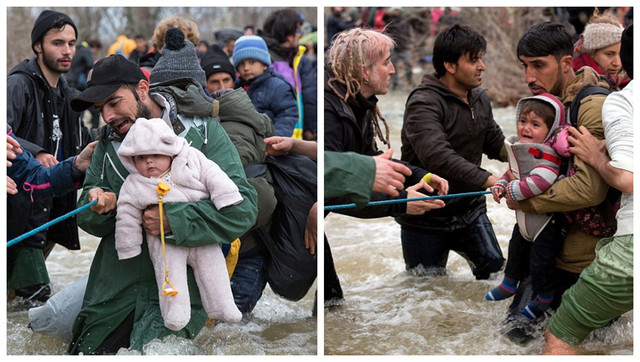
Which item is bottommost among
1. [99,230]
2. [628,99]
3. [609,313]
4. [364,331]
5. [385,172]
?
[364,331]

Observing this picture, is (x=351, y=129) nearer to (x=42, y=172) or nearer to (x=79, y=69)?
(x=42, y=172)

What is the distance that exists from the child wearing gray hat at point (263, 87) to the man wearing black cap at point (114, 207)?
8.58ft

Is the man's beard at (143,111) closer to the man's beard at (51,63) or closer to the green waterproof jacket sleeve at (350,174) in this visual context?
the green waterproof jacket sleeve at (350,174)

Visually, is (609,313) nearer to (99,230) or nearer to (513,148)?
(513,148)

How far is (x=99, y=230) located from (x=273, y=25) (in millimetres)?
5017

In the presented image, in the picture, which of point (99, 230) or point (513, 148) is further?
point (513, 148)

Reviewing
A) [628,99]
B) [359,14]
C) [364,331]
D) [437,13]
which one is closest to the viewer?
[628,99]

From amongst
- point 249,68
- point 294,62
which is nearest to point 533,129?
point 249,68

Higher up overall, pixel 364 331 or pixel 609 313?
pixel 609 313

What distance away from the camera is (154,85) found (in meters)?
3.82

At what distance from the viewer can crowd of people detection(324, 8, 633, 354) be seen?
3.52 meters

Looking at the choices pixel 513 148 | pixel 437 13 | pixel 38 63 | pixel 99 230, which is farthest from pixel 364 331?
pixel 437 13

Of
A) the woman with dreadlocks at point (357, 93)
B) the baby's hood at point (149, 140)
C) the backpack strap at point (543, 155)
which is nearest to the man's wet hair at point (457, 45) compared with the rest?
the woman with dreadlocks at point (357, 93)

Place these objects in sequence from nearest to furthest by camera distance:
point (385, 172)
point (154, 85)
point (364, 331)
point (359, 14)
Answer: point (385, 172), point (154, 85), point (364, 331), point (359, 14)
